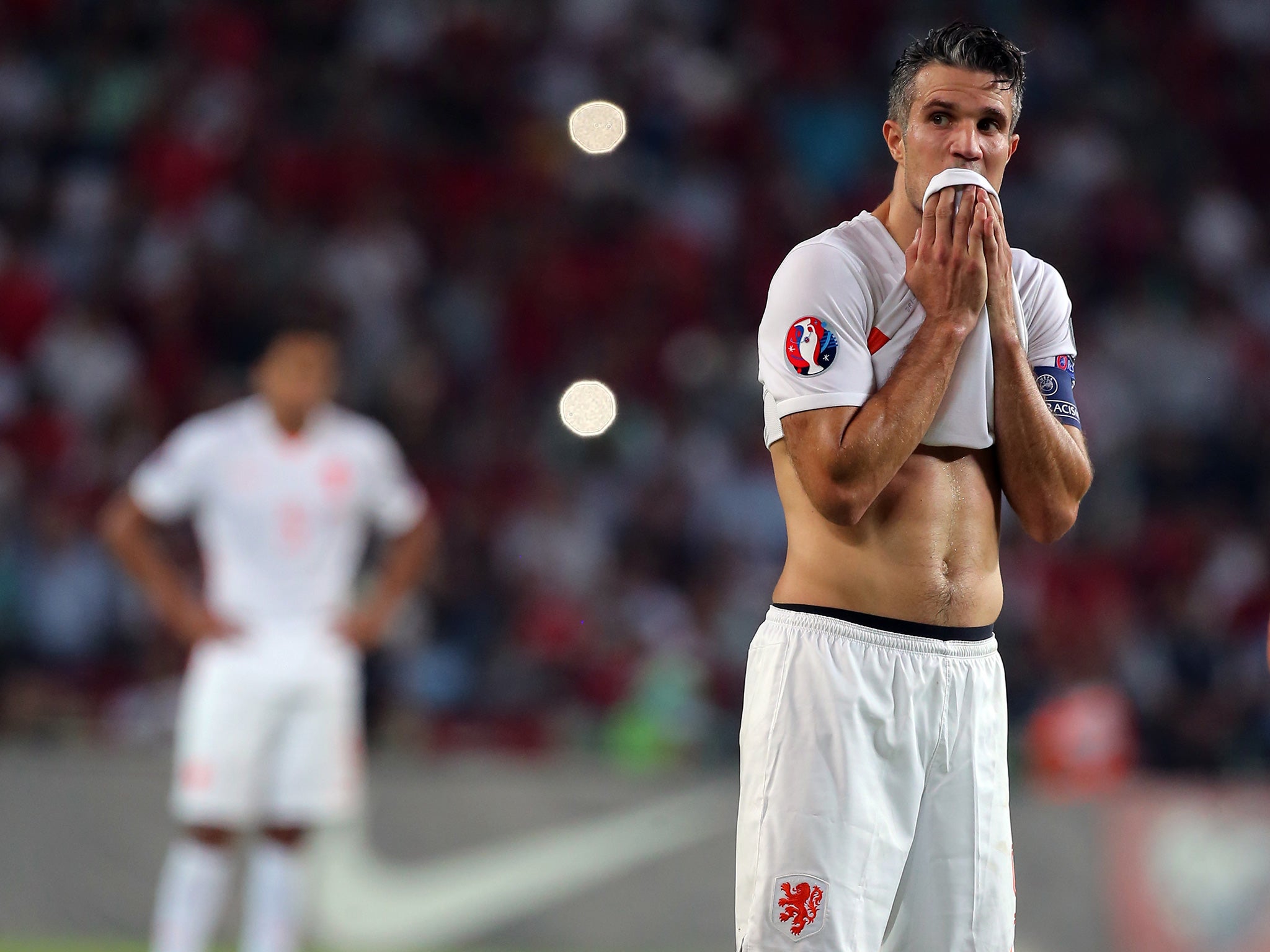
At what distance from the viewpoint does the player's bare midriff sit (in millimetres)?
3018

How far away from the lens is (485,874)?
7473mm

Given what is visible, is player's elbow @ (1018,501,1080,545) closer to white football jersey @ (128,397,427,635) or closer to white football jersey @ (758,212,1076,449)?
white football jersey @ (758,212,1076,449)

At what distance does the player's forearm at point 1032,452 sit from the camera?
9.85 ft

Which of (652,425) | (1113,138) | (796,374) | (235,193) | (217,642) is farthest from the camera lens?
(1113,138)

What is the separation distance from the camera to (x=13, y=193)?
10812 mm

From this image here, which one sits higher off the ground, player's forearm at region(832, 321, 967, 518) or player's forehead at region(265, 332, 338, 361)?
player's forehead at region(265, 332, 338, 361)

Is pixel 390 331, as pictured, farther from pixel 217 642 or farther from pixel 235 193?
pixel 217 642

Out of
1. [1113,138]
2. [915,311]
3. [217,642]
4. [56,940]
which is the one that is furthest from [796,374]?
[1113,138]

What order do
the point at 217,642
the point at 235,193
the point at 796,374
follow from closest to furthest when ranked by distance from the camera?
the point at 796,374 → the point at 217,642 → the point at 235,193

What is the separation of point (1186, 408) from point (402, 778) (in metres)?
5.48

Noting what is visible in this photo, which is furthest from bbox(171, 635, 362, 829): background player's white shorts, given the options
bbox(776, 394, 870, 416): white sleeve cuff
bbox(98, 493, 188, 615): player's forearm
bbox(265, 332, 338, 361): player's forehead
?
bbox(776, 394, 870, 416): white sleeve cuff

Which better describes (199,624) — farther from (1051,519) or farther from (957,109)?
(957,109)

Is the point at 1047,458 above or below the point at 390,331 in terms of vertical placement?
below

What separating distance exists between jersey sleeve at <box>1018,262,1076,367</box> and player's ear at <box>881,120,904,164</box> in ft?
1.16
